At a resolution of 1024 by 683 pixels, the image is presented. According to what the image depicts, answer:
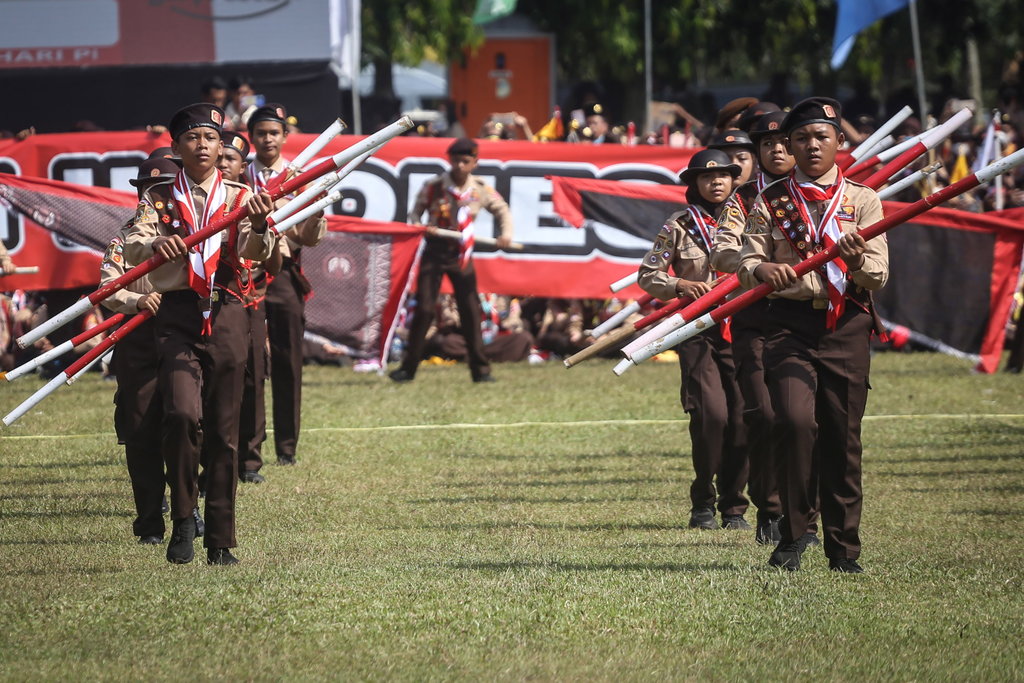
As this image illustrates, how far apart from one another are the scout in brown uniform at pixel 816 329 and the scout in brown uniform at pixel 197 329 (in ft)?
7.72

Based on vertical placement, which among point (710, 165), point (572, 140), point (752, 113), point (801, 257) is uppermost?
point (572, 140)

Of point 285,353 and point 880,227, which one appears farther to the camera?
point 285,353

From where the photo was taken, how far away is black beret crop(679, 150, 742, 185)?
8.89 metres

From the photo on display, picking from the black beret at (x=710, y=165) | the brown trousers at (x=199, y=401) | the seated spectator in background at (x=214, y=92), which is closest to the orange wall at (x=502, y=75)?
the seated spectator in background at (x=214, y=92)

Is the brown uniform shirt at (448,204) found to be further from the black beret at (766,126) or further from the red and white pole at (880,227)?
the red and white pole at (880,227)

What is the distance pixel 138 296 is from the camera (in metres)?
7.84

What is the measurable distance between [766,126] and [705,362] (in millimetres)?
1430

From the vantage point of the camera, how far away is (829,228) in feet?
23.5

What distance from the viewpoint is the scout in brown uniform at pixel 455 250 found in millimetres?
15508

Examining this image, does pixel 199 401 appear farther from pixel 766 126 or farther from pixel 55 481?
pixel 766 126

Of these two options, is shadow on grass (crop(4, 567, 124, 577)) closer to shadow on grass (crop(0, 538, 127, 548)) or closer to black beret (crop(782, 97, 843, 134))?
shadow on grass (crop(0, 538, 127, 548))

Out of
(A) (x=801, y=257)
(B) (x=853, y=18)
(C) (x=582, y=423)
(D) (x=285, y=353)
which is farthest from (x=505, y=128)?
(A) (x=801, y=257)

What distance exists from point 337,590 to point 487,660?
118 cm

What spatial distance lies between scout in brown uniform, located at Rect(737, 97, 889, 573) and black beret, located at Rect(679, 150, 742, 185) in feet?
4.94
